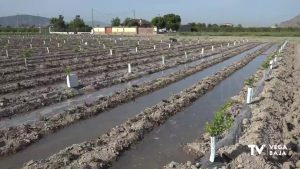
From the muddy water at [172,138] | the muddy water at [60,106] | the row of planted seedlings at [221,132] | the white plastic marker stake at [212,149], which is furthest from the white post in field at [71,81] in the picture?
the white plastic marker stake at [212,149]

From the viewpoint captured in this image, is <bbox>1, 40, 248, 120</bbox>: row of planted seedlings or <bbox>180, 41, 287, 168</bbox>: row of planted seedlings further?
<bbox>1, 40, 248, 120</bbox>: row of planted seedlings

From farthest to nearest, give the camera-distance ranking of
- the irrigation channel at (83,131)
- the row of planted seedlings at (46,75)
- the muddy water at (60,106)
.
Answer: the row of planted seedlings at (46,75), the muddy water at (60,106), the irrigation channel at (83,131)

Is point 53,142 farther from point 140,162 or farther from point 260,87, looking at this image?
point 260,87

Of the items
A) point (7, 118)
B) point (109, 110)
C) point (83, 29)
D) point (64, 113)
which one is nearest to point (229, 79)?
point (109, 110)

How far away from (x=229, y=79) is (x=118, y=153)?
1160 centimetres

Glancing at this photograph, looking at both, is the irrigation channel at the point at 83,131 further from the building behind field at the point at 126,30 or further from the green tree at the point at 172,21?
the green tree at the point at 172,21

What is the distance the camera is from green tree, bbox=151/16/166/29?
9881 cm

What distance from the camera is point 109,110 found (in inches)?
460

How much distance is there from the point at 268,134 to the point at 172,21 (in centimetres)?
9239

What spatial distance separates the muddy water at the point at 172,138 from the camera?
7.43 metres

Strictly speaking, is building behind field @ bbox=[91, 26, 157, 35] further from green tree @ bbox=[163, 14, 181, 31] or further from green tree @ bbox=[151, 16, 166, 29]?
Answer: green tree @ bbox=[163, 14, 181, 31]

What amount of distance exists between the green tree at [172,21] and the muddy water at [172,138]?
280ft

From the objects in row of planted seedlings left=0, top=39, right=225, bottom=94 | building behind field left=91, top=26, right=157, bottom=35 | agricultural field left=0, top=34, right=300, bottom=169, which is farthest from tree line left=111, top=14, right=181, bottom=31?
agricultural field left=0, top=34, right=300, bottom=169

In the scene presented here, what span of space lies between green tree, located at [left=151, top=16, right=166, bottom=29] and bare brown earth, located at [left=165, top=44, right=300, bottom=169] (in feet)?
284
